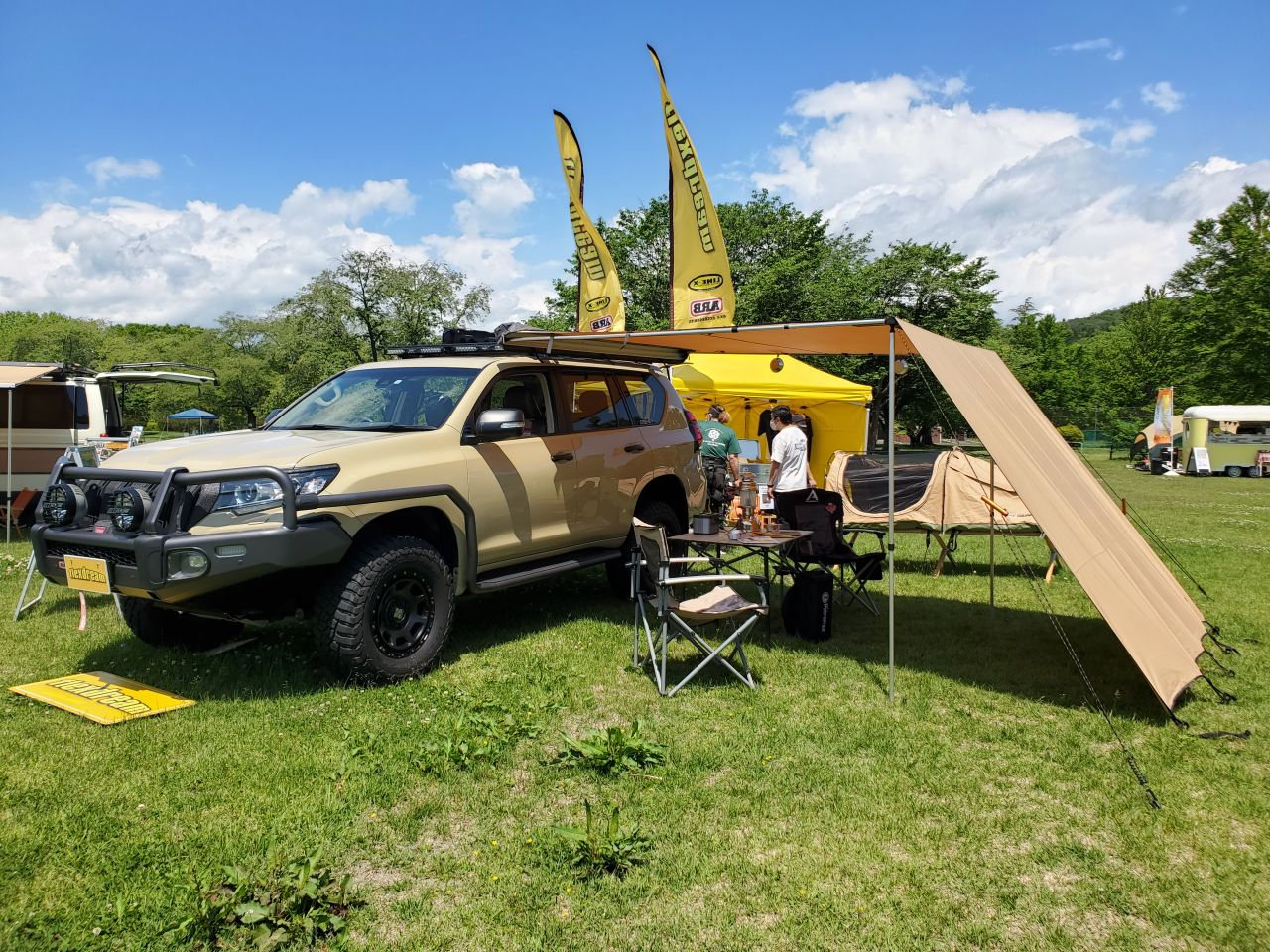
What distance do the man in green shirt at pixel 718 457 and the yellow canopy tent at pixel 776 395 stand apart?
2.83m

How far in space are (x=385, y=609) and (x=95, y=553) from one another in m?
1.49

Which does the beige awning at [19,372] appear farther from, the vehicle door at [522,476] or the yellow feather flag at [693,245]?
the yellow feather flag at [693,245]

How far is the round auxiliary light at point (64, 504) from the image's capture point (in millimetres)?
4805

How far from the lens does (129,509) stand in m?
4.49

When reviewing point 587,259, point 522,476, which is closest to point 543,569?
point 522,476

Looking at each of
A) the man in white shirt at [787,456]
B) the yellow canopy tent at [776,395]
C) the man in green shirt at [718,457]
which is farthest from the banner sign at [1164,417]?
the man in white shirt at [787,456]

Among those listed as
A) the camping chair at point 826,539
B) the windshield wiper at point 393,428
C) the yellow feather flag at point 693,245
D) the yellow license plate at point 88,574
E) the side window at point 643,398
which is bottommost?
the camping chair at point 826,539

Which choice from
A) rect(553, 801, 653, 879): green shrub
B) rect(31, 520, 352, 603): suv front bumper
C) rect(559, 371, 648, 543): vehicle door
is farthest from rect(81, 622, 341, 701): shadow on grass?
rect(553, 801, 653, 879): green shrub

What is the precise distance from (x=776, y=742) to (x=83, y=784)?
306cm

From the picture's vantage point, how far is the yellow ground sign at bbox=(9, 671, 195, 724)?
4.44 m

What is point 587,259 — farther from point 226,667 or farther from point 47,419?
point 226,667

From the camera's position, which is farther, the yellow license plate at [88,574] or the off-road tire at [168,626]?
the off-road tire at [168,626]

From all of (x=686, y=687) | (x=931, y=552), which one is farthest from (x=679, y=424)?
(x=931, y=552)

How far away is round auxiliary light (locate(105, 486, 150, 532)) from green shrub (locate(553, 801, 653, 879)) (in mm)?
2772
